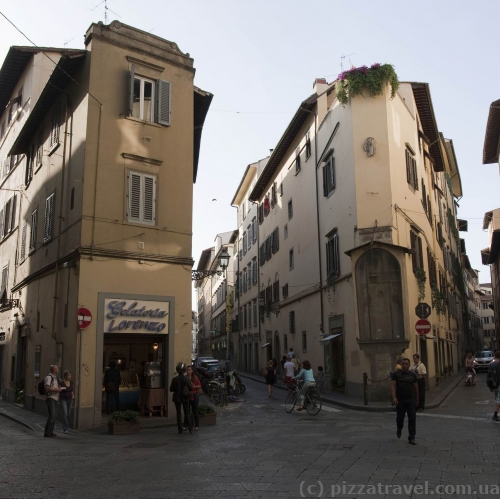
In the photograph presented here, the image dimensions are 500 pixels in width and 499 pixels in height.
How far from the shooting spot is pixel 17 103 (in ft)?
79.9

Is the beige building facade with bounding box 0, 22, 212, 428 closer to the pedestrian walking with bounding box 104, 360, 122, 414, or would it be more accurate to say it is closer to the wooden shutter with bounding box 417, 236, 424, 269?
the pedestrian walking with bounding box 104, 360, 122, 414

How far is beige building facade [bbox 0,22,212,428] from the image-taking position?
14672 millimetres

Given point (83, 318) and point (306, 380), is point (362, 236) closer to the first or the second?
point (306, 380)

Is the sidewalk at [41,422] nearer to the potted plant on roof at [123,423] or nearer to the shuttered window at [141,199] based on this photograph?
the potted plant on roof at [123,423]

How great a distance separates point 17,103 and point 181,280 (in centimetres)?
1379

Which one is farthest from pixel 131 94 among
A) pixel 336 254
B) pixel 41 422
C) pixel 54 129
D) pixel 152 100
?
pixel 336 254

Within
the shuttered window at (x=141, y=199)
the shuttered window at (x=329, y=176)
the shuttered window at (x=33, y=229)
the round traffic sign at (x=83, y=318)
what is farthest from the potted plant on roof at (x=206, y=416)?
the shuttered window at (x=329, y=176)

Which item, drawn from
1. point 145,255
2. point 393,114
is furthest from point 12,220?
point 393,114

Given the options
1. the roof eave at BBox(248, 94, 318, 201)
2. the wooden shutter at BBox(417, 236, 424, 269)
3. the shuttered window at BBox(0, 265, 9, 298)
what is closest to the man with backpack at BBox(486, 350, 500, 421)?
the wooden shutter at BBox(417, 236, 424, 269)

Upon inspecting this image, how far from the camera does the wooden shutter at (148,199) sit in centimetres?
1591

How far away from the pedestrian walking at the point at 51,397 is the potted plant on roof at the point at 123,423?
132 centimetres

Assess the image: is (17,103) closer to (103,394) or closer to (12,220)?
(12,220)

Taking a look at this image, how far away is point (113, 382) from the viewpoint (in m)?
14.7

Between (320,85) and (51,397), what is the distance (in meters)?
22.6
